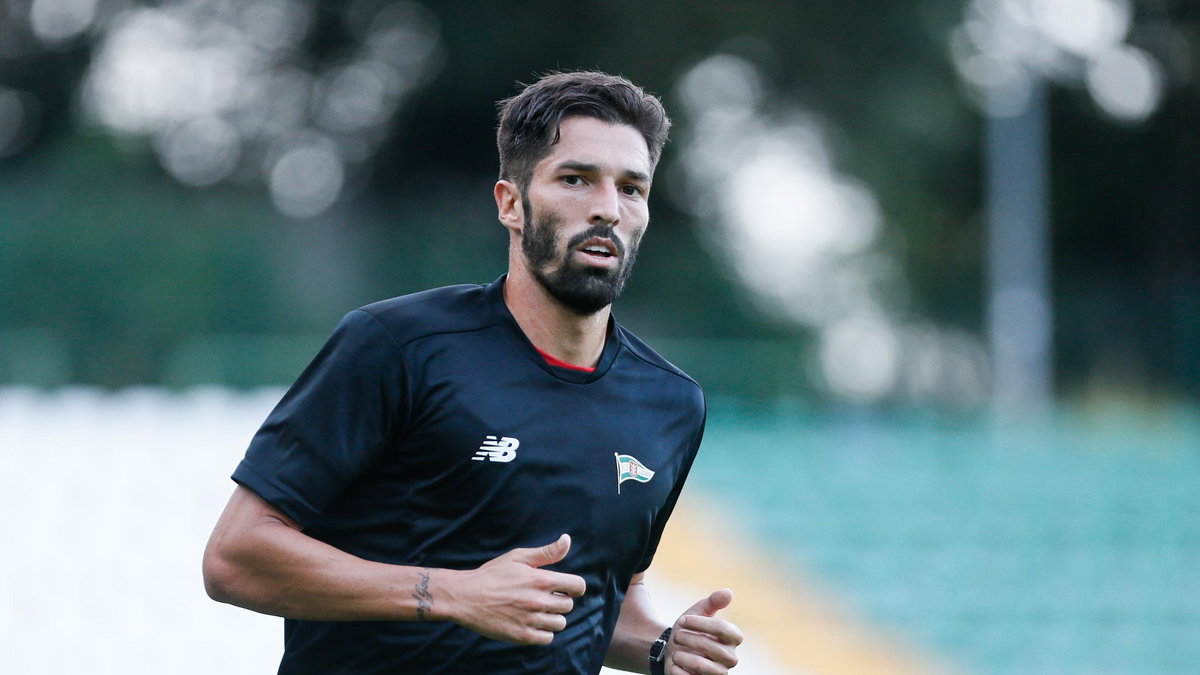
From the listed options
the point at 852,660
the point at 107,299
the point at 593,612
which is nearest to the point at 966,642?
the point at 852,660

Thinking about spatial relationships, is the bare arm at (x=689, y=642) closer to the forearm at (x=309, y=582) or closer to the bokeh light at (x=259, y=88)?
the forearm at (x=309, y=582)

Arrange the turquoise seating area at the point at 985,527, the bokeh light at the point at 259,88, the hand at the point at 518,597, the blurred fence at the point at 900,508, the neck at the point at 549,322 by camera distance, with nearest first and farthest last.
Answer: the hand at the point at 518,597 → the neck at the point at 549,322 → the blurred fence at the point at 900,508 → the turquoise seating area at the point at 985,527 → the bokeh light at the point at 259,88

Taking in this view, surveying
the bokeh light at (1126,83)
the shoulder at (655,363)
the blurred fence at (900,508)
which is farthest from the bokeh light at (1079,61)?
the shoulder at (655,363)

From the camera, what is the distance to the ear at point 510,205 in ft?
11.3

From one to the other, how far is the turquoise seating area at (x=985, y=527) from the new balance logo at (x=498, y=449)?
26.7ft

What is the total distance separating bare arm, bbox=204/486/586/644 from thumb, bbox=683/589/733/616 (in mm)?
549

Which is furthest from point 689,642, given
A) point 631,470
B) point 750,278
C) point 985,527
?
point 750,278

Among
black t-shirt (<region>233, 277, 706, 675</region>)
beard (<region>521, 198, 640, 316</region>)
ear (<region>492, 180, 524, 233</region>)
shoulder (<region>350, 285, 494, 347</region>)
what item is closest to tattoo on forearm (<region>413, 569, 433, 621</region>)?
black t-shirt (<region>233, 277, 706, 675</region>)

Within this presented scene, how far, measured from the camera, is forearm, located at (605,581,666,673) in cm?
364

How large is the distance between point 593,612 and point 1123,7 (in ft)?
73.3

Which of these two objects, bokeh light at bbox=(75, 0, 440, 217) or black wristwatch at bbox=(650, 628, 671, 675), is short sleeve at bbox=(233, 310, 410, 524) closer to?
black wristwatch at bbox=(650, 628, 671, 675)

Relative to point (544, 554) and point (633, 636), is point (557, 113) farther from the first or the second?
point (633, 636)

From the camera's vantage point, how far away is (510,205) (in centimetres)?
350

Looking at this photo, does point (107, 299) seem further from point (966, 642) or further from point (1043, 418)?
point (1043, 418)
